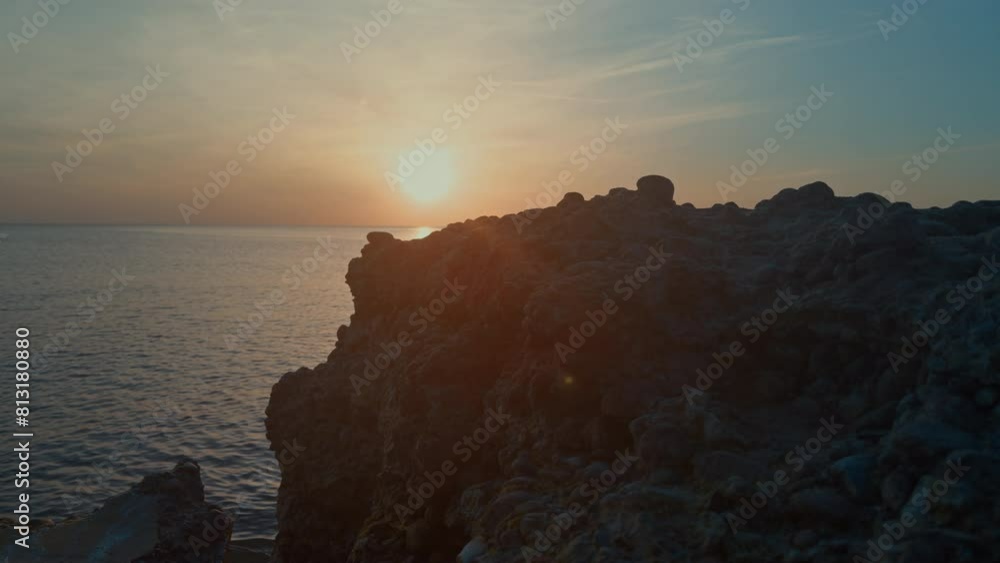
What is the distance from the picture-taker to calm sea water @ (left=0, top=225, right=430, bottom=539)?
100ft

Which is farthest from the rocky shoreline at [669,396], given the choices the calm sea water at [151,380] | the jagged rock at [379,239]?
the calm sea water at [151,380]

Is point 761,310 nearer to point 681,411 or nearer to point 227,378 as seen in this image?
point 681,411

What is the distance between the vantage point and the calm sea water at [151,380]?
30.6m

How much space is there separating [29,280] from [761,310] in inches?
4894

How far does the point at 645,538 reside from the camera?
851 centimetres

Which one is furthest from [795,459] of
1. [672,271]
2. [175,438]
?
[175,438]

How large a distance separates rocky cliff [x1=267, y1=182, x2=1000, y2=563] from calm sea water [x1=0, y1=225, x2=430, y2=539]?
16.6 m

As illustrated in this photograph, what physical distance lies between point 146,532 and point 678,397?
17734 millimetres

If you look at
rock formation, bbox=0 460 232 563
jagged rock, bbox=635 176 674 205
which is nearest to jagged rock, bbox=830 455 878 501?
jagged rock, bbox=635 176 674 205

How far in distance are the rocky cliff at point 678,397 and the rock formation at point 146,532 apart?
15.8 ft

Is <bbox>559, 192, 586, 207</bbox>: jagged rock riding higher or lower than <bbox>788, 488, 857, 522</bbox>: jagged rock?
higher

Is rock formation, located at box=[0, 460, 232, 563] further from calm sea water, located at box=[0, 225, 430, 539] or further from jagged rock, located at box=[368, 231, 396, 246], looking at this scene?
jagged rock, located at box=[368, 231, 396, 246]

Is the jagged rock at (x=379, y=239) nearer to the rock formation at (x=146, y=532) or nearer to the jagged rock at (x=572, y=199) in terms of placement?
the jagged rock at (x=572, y=199)

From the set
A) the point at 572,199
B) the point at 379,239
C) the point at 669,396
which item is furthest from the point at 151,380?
the point at 669,396
